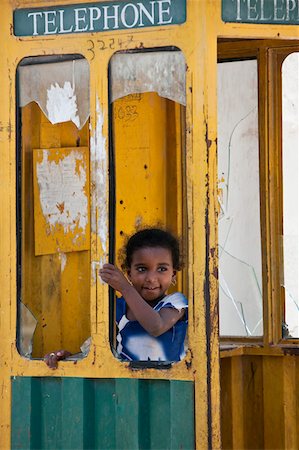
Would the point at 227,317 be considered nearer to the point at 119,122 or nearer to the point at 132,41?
the point at 119,122

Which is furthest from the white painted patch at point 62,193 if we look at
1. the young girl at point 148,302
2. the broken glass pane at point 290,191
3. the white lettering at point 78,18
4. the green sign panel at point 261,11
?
the broken glass pane at point 290,191

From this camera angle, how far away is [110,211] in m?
4.63

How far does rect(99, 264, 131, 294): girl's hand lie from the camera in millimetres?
4543

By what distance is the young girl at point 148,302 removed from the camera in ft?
15.1

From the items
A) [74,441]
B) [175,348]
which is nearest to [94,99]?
[175,348]

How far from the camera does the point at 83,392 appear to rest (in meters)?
4.61

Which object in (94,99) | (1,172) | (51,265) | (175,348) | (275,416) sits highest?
(94,99)

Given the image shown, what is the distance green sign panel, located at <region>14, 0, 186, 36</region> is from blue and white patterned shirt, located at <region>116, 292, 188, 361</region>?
3.89ft

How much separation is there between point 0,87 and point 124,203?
3.44 ft

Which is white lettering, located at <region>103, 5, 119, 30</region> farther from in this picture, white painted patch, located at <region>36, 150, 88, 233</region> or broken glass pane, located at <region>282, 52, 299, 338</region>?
broken glass pane, located at <region>282, 52, 299, 338</region>

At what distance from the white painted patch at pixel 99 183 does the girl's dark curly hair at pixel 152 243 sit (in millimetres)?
481

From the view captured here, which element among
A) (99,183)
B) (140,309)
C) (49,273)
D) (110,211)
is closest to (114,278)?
(140,309)

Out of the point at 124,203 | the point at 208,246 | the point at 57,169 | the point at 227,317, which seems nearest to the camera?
the point at 208,246

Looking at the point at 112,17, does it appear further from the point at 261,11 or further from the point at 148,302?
the point at 148,302
